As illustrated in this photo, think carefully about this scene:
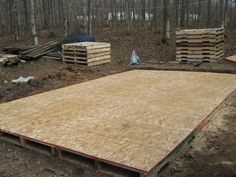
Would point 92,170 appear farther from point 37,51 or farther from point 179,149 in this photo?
point 37,51

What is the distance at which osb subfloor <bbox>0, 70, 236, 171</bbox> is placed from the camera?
411cm

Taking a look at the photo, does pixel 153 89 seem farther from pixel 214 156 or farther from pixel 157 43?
pixel 157 43

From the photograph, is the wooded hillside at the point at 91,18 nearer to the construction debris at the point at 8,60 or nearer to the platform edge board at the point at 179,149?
the construction debris at the point at 8,60

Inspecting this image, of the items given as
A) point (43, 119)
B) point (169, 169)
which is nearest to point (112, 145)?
point (169, 169)

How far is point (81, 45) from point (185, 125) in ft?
25.4

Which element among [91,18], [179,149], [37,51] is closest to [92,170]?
[179,149]

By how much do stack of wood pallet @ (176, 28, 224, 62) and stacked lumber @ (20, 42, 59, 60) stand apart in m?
6.01

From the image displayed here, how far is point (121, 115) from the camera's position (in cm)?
545

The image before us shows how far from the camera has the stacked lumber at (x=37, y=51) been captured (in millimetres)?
12672

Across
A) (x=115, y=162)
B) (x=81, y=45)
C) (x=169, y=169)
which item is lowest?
(x=169, y=169)

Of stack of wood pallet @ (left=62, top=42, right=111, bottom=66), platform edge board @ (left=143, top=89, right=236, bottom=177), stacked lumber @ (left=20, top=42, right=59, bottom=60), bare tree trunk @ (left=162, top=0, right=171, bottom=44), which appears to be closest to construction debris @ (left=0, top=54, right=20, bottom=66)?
stacked lumber @ (left=20, top=42, right=59, bottom=60)

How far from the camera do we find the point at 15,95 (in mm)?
7867

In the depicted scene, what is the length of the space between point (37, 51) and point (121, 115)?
893 cm

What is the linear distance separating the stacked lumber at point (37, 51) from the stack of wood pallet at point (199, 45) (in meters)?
6.01
